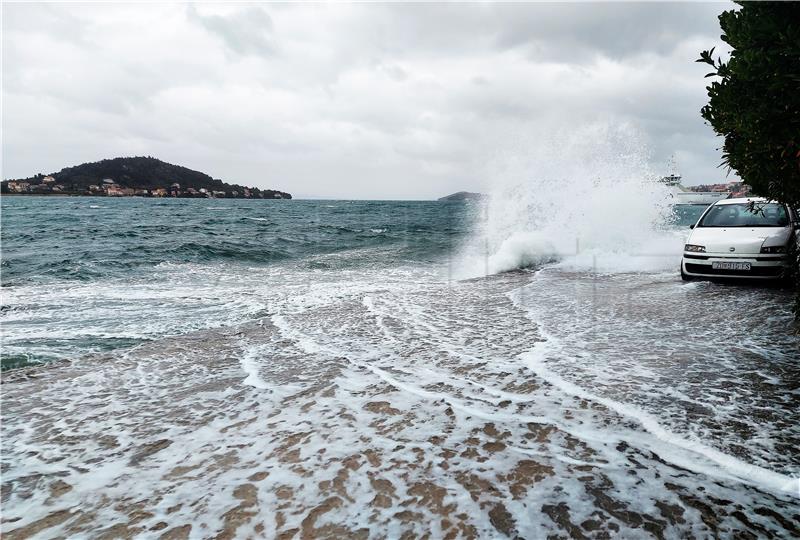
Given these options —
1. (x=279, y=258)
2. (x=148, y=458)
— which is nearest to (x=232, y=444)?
(x=148, y=458)

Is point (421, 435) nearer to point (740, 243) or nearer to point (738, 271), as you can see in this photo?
point (738, 271)

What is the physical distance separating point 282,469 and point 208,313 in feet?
19.4

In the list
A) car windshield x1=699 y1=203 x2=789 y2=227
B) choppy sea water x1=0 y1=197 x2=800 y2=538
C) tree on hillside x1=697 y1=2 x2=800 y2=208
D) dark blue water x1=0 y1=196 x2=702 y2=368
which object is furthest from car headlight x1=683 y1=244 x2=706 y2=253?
dark blue water x1=0 y1=196 x2=702 y2=368

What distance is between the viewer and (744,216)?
30.5 ft

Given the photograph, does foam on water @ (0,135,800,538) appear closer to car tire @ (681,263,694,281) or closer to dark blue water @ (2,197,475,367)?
dark blue water @ (2,197,475,367)

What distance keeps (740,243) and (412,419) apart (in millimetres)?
8180

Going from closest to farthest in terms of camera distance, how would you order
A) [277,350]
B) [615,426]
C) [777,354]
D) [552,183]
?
[615,426], [777,354], [277,350], [552,183]

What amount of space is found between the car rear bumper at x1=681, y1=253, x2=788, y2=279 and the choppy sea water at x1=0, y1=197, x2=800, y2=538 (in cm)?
42

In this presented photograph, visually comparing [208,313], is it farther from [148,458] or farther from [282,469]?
[282,469]

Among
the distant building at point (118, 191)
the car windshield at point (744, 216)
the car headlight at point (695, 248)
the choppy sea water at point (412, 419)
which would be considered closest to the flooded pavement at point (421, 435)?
the choppy sea water at point (412, 419)

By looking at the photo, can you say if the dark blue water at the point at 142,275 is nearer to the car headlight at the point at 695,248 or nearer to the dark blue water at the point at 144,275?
the dark blue water at the point at 144,275

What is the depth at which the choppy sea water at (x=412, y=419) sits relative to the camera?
251cm

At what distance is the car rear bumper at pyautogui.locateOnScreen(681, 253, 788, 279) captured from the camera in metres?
8.16

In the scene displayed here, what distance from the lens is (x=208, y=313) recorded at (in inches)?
324
